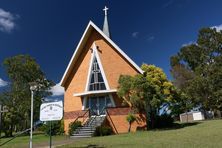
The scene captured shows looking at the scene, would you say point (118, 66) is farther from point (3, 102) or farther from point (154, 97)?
point (3, 102)

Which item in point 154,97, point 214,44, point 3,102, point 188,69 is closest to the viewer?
point 154,97

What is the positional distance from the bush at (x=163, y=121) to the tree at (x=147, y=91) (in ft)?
1.84

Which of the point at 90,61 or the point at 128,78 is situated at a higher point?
the point at 90,61

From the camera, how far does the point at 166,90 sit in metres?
23.3

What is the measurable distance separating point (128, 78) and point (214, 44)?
32.1 m

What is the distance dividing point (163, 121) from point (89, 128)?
7.49 m

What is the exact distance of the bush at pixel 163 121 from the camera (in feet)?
81.5

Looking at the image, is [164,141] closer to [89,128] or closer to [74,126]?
[89,128]

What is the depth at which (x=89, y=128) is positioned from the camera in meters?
21.5

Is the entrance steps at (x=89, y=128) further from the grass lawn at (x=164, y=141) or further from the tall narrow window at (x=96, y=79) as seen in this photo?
the grass lawn at (x=164, y=141)

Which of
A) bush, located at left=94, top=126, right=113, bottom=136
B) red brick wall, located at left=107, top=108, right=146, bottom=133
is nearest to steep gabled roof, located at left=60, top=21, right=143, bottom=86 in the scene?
red brick wall, located at left=107, top=108, right=146, bottom=133

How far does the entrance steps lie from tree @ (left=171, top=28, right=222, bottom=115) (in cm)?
1925

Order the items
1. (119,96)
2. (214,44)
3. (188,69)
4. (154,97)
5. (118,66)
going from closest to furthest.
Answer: (154,97) → (119,96) → (118,66) → (214,44) → (188,69)

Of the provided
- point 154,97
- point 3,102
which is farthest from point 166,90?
point 3,102
